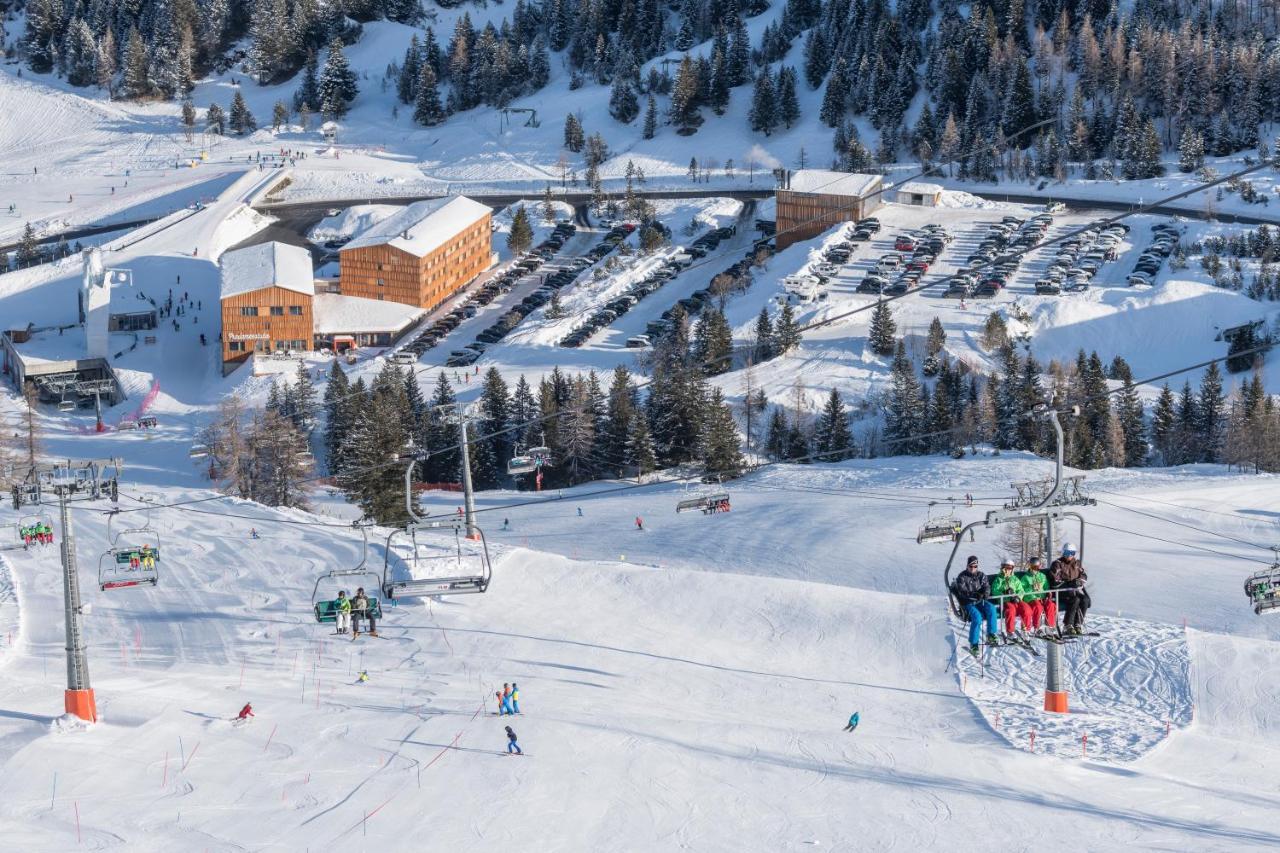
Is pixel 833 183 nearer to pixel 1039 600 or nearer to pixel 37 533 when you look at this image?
pixel 37 533

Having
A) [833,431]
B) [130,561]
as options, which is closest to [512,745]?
[130,561]

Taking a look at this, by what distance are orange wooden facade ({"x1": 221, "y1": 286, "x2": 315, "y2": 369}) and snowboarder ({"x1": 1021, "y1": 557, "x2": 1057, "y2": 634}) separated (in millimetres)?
49131

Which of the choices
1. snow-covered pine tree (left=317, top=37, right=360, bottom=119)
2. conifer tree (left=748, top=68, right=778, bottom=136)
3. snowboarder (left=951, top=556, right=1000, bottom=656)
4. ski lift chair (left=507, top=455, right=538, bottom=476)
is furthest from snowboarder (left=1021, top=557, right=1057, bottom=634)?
snow-covered pine tree (left=317, top=37, right=360, bottom=119)

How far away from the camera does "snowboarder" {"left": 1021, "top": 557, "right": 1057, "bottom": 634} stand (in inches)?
797

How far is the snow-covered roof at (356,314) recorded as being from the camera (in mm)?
68125

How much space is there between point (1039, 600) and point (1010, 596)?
0.53 metres

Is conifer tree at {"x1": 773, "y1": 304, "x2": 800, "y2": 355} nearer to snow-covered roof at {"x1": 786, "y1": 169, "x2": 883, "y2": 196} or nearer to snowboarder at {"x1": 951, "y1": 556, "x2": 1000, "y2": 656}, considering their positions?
snow-covered roof at {"x1": 786, "y1": 169, "x2": 883, "y2": 196}

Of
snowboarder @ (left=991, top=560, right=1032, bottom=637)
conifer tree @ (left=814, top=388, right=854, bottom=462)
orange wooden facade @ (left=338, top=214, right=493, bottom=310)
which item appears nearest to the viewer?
snowboarder @ (left=991, top=560, right=1032, bottom=637)

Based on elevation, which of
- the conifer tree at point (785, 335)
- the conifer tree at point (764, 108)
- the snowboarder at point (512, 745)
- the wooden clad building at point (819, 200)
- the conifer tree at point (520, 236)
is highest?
the conifer tree at point (764, 108)

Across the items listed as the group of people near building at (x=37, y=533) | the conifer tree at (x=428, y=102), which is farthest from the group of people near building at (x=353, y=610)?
the conifer tree at (x=428, y=102)

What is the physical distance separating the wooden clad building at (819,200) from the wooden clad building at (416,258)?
1349 cm

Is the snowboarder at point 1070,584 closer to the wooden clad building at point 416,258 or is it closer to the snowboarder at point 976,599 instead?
the snowboarder at point 976,599

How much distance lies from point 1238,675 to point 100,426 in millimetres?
41468

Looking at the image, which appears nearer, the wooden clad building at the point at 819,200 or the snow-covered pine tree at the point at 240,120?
the wooden clad building at the point at 819,200
